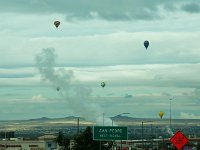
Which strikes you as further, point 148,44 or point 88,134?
point 88,134

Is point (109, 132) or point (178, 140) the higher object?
point (109, 132)

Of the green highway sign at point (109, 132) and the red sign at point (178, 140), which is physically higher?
the green highway sign at point (109, 132)

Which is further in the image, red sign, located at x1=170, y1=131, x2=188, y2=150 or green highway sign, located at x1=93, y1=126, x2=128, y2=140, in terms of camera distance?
green highway sign, located at x1=93, y1=126, x2=128, y2=140

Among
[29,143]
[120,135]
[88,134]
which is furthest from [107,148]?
[29,143]

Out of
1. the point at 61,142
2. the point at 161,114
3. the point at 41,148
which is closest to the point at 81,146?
the point at 61,142

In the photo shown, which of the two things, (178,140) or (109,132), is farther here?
(109,132)

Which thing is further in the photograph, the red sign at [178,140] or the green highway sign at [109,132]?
the green highway sign at [109,132]

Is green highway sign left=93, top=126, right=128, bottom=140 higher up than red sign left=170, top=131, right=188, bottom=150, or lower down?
higher up

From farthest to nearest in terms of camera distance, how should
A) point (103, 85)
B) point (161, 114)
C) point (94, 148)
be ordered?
point (161, 114) → point (103, 85) → point (94, 148)

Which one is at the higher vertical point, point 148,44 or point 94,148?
point 148,44

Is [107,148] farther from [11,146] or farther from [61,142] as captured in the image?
[11,146]

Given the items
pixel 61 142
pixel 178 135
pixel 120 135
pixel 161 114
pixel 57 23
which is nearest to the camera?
pixel 178 135
